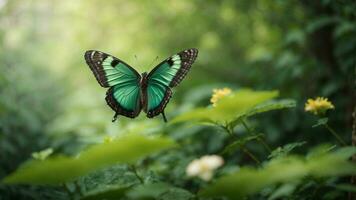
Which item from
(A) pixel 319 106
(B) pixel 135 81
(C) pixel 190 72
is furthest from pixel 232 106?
(C) pixel 190 72

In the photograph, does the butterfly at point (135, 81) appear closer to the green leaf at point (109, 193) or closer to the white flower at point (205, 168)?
the green leaf at point (109, 193)

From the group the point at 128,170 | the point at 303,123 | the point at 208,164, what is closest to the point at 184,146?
the point at 303,123

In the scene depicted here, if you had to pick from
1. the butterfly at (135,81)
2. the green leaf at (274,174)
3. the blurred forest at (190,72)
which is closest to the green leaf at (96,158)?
the green leaf at (274,174)

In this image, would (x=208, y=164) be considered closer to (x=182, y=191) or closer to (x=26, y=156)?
(x=182, y=191)

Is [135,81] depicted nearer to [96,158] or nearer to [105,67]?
[105,67]

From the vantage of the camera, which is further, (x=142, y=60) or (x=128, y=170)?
(x=142, y=60)

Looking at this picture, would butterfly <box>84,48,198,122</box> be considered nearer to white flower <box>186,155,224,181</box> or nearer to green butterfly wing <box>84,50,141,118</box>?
green butterfly wing <box>84,50,141,118</box>
